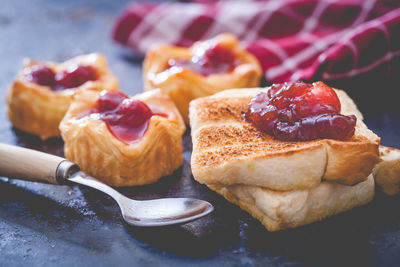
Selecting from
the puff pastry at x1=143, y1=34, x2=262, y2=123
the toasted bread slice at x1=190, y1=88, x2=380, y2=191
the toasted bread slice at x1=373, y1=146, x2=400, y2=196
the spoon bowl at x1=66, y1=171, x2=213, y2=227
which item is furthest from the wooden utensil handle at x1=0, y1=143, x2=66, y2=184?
the toasted bread slice at x1=373, y1=146, x2=400, y2=196

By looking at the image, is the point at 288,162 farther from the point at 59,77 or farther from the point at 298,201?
the point at 59,77

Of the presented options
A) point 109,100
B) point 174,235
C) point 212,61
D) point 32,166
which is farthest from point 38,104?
point 174,235

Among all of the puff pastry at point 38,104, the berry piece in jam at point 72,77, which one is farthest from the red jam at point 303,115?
the berry piece in jam at point 72,77

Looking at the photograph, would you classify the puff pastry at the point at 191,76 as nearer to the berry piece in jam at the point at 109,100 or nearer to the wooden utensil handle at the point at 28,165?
the berry piece in jam at the point at 109,100

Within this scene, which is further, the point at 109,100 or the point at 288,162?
the point at 109,100

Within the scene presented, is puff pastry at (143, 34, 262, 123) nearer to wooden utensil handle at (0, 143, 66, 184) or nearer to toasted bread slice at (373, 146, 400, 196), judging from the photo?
wooden utensil handle at (0, 143, 66, 184)

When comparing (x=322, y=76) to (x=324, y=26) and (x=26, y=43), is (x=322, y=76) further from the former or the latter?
(x=26, y=43)
